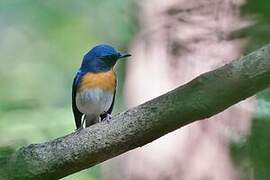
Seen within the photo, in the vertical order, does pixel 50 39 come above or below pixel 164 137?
above

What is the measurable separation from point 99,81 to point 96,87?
0.04 meters

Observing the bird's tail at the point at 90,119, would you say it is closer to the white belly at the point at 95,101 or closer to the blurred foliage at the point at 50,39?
the white belly at the point at 95,101

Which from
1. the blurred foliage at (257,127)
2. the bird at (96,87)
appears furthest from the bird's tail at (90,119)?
the blurred foliage at (257,127)

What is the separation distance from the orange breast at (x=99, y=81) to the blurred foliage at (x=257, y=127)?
9.55 ft

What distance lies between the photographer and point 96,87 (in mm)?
4070

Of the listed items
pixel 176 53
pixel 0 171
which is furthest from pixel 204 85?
pixel 0 171

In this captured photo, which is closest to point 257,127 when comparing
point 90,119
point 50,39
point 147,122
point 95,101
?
point 147,122

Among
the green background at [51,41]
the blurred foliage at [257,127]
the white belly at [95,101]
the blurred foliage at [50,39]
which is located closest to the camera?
the blurred foliage at [257,127]

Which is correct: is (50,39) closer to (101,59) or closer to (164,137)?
(101,59)

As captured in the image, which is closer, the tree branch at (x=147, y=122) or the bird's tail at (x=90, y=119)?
the tree branch at (x=147, y=122)

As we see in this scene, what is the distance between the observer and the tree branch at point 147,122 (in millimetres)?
1374

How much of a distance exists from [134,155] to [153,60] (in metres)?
0.66

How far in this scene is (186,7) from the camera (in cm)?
157

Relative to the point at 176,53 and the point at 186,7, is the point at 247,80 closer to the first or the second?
the point at 186,7
